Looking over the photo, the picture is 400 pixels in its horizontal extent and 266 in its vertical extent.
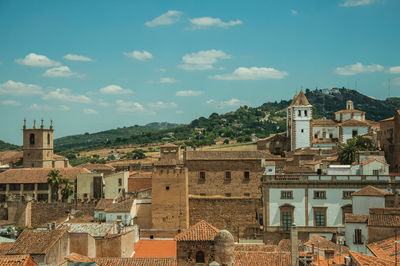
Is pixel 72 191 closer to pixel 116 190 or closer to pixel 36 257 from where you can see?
pixel 116 190

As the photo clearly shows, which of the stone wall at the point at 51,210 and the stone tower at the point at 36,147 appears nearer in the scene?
the stone wall at the point at 51,210

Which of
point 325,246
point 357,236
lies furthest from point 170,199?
point 357,236

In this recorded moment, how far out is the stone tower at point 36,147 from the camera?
64.2 m

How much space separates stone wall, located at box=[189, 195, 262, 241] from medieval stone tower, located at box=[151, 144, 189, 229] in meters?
1.06

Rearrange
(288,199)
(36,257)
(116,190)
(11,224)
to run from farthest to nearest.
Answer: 1. (116,190)
2. (11,224)
3. (288,199)
4. (36,257)

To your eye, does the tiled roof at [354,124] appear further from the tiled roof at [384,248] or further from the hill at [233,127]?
the hill at [233,127]

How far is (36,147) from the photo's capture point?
64.4 meters

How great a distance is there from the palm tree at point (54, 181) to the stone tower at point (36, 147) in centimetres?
1256

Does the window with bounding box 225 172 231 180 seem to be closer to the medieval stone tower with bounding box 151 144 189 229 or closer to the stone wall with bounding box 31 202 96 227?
the medieval stone tower with bounding box 151 144 189 229

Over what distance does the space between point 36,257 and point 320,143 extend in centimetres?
5283

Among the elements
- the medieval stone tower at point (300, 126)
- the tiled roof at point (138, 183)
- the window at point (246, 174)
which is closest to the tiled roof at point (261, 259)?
the window at point (246, 174)

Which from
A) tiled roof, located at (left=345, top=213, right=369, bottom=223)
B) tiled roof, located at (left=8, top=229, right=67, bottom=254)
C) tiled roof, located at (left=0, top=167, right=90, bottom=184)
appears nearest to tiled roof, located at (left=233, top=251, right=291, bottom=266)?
tiled roof, located at (left=345, top=213, right=369, bottom=223)

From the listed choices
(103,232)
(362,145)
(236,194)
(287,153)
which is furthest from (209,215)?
(287,153)

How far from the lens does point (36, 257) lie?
24797mm
